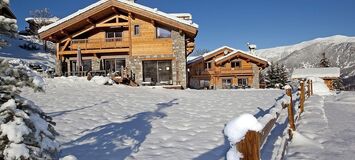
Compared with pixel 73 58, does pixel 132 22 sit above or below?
above

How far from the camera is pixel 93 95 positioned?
52.6ft

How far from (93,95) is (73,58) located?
492 inches

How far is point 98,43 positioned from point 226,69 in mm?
18695

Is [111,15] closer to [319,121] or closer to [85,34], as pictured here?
[85,34]

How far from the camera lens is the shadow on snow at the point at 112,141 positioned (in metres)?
6.93

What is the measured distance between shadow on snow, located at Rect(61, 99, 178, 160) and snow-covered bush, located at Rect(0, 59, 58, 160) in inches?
120

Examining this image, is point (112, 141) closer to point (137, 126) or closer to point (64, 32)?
point (137, 126)

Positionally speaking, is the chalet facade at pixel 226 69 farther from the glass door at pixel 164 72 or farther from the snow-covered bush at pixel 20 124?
the snow-covered bush at pixel 20 124

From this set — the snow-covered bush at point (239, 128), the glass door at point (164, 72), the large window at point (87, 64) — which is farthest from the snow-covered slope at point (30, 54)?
the snow-covered bush at point (239, 128)

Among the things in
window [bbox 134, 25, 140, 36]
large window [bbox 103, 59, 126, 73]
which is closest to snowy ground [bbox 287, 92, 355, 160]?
window [bbox 134, 25, 140, 36]

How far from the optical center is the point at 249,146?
2668 millimetres

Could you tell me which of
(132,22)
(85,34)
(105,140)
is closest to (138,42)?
(132,22)

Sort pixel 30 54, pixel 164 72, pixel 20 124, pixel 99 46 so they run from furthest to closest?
pixel 30 54, pixel 99 46, pixel 164 72, pixel 20 124

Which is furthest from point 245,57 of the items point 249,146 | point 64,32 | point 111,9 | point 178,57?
point 249,146
